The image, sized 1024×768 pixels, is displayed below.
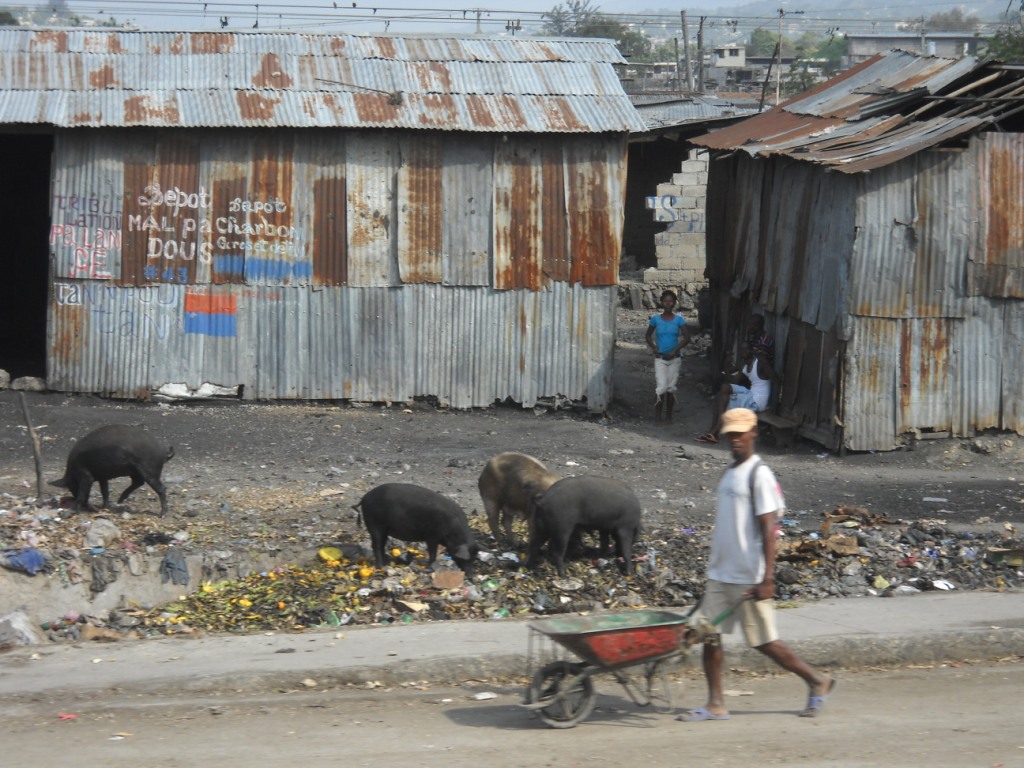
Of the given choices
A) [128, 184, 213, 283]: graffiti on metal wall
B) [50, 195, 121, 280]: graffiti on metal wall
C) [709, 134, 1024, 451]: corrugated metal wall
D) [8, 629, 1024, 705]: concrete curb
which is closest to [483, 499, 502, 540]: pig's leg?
[8, 629, 1024, 705]: concrete curb

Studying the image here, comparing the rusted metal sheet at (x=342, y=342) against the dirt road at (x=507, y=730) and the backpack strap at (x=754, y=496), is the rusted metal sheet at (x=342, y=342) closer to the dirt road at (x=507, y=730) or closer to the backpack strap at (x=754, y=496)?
the dirt road at (x=507, y=730)

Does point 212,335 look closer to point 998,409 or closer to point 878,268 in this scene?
point 878,268

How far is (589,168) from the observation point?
15789mm

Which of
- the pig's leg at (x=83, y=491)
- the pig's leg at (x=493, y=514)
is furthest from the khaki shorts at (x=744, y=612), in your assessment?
the pig's leg at (x=83, y=491)

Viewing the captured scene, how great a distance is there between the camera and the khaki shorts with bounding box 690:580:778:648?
20.5 feet

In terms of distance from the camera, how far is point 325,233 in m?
15.6

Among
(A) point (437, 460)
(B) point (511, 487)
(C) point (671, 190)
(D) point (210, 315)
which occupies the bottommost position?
(A) point (437, 460)

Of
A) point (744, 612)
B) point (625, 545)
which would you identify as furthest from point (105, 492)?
point (744, 612)

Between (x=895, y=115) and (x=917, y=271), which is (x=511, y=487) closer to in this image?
(x=917, y=271)

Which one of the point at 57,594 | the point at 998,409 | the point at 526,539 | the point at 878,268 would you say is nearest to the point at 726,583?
the point at 526,539

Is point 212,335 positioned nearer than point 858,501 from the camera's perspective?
No

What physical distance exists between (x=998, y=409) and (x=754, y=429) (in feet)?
28.2

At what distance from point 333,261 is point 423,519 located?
715 cm

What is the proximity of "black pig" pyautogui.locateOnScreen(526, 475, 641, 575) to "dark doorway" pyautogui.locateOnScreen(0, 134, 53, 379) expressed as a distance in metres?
14.3
